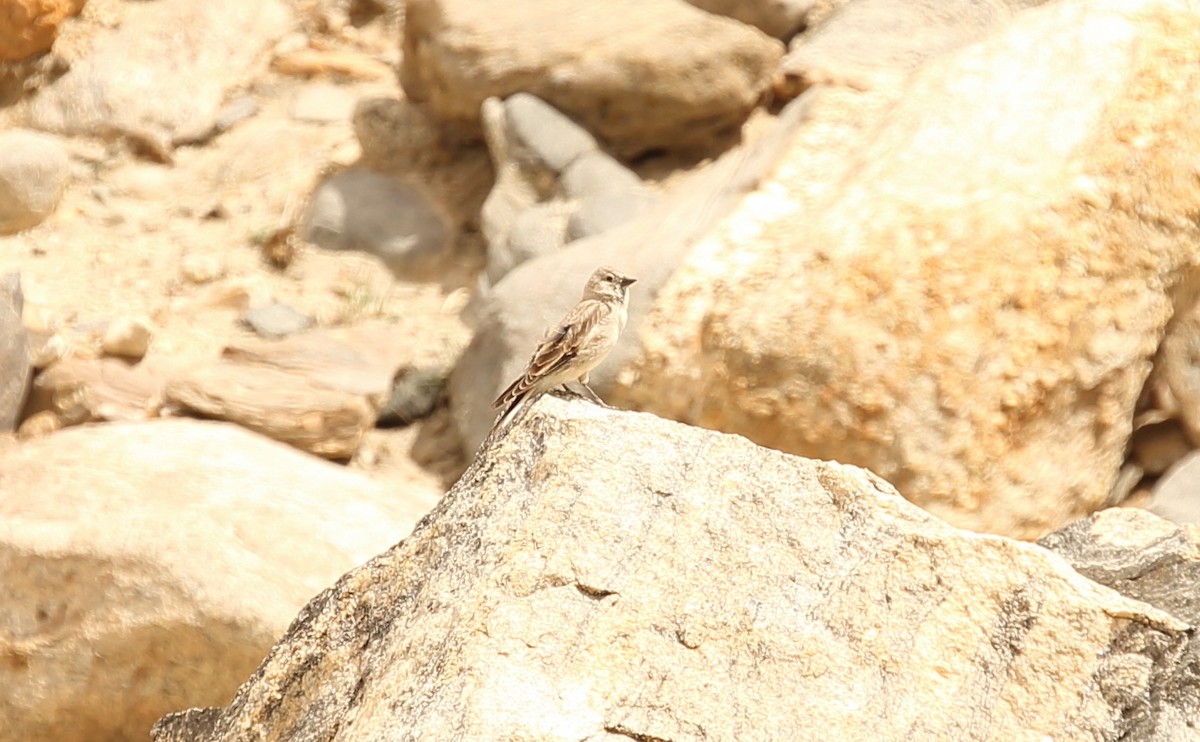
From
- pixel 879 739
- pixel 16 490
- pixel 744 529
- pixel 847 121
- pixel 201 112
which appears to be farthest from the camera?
pixel 201 112

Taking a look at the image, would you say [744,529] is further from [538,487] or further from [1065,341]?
[1065,341]

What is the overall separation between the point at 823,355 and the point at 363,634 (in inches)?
179

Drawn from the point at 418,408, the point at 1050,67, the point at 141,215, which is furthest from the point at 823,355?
the point at 141,215

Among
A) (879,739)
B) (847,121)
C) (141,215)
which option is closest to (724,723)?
(879,739)

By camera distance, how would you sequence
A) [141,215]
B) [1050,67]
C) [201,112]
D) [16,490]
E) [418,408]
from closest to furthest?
[16,490] < [1050,67] < [418,408] < [141,215] < [201,112]

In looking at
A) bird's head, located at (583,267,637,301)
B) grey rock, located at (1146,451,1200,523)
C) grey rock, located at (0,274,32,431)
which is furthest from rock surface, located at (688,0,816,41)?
bird's head, located at (583,267,637,301)

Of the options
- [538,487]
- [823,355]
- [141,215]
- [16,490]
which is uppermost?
[538,487]

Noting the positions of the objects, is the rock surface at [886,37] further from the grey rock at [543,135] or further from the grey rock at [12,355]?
the grey rock at [12,355]

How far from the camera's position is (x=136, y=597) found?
657 cm

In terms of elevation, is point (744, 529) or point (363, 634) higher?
point (744, 529)

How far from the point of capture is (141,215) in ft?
40.8

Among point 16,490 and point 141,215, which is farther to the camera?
point 141,215

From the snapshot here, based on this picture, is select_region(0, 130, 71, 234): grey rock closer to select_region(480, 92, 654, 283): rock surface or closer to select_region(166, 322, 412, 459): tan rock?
select_region(166, 322, 412, 459): tan rock

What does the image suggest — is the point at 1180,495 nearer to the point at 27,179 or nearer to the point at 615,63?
the point at 615,63
